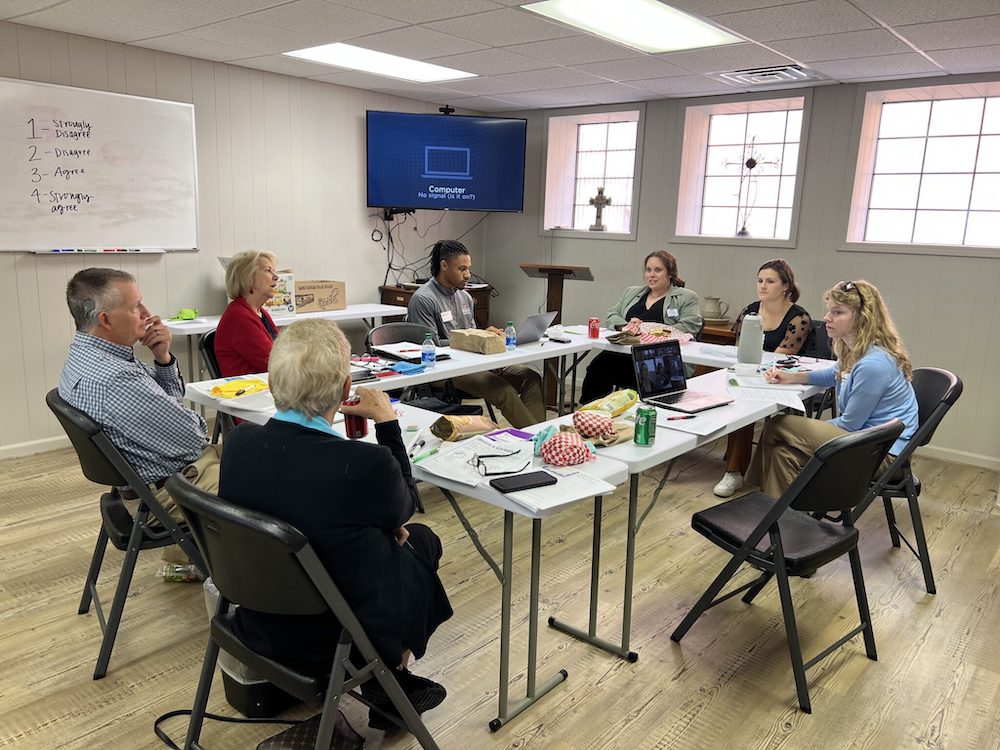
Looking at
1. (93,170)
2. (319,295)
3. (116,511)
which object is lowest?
(116,511)

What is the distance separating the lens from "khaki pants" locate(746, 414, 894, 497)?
3.09 metres

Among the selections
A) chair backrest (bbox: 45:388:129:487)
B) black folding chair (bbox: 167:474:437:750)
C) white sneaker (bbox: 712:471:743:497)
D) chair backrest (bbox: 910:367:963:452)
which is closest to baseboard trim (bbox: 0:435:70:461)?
chair backrest (bbox: 45:388:129:487)

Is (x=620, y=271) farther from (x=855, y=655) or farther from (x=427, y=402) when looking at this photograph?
(x=855, y=655)

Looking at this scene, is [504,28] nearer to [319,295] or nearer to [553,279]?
[553,279]

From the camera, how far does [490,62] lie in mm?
4516

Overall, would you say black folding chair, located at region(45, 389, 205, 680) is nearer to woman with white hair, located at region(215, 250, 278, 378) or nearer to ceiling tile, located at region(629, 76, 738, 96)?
woman with white hair, located at region(215, 250, 278, 378)

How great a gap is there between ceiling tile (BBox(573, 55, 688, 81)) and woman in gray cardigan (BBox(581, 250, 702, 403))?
1.13 metres

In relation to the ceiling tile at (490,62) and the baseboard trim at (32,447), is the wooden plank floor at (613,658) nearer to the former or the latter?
the baseboard trim at (32,447)

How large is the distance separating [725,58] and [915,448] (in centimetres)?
255

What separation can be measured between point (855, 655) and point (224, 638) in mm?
2071

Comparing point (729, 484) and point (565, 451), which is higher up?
point (565, 451)

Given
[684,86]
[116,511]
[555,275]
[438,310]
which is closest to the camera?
[116,511]

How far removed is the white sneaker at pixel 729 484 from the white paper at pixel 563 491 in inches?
85.3

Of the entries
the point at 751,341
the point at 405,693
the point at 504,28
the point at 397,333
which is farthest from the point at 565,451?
A: the point at 504,28
